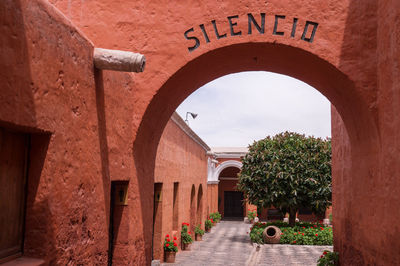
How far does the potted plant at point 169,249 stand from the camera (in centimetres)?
1130

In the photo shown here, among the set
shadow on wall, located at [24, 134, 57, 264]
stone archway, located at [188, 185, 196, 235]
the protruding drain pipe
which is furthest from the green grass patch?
shadow on wall, located at [24, 134, 57, 264]

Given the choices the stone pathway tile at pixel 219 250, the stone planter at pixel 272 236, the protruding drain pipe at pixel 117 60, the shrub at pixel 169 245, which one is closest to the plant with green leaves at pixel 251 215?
the stone pathway tile at pixel 219 250

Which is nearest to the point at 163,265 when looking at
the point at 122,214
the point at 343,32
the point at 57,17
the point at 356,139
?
the point at 122,214

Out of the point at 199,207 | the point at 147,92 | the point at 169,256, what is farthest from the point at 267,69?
the point at 199,207

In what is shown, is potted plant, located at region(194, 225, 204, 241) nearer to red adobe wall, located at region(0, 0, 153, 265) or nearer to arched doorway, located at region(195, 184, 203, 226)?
arched doorway, located at region(195, 184, 203, 226)


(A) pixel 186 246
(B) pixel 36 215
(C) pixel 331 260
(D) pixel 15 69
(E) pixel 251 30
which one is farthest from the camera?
(A) pixel 186 246

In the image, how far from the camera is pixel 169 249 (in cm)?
1130

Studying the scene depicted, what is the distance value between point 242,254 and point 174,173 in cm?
398

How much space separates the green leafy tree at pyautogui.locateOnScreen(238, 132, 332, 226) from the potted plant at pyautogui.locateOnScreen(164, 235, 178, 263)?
6.37m

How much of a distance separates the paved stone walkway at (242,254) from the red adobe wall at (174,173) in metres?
1.00

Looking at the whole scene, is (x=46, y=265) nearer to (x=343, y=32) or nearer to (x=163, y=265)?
(x=343, y=32)

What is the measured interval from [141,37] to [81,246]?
2.75 m

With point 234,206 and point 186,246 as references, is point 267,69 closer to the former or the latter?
point 186,246

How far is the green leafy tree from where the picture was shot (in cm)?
1662
